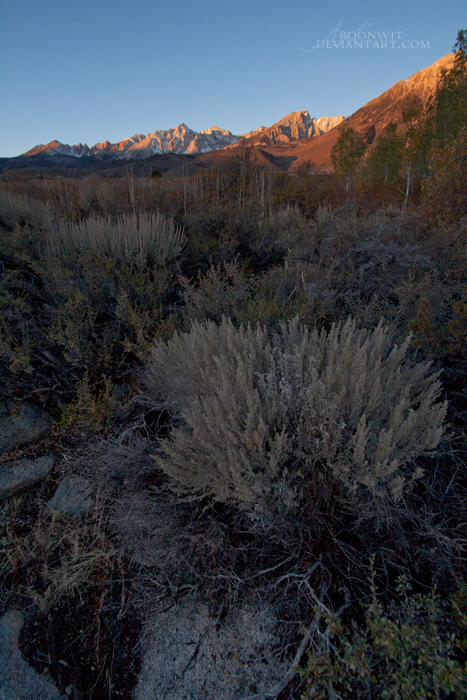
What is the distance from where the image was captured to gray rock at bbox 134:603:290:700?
1.35 meters

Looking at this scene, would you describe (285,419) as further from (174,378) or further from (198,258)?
(198,258)

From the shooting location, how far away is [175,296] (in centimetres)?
439

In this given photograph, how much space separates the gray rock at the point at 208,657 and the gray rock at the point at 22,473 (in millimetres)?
1466

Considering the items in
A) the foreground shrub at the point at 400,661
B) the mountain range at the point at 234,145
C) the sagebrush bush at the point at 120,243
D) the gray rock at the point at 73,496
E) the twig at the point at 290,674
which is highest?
the mountain range at the point at 234,145

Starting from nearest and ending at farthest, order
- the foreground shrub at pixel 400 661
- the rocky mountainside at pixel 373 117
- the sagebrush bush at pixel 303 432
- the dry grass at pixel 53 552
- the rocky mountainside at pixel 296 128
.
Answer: the foreground shrub at pixel 400 661 → the sagebrush bush at pixel 303 432 → the dry grass at pixel 53 552 → the rocky mountainside at pixel 373 117 → the rocky mountainside at pixel 296 128

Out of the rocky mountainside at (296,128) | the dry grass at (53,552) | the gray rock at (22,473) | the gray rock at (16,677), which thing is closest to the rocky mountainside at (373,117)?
the rocky mountainside at (296,128)

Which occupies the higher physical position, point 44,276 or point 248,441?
point 44,276

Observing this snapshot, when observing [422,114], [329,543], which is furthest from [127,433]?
[422,114]

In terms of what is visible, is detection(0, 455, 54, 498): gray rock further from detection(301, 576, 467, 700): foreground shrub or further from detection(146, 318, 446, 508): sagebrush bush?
detection(301, 576, 467, 700): foreground shrub

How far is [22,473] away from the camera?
241cm

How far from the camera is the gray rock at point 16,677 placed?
152cm

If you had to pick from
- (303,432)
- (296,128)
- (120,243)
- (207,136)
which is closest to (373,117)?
Answer: (296,128)

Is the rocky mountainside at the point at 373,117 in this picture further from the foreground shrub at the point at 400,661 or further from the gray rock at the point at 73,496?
the foreground shrub at the point at 400,661

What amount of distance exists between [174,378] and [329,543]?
1.39 m
